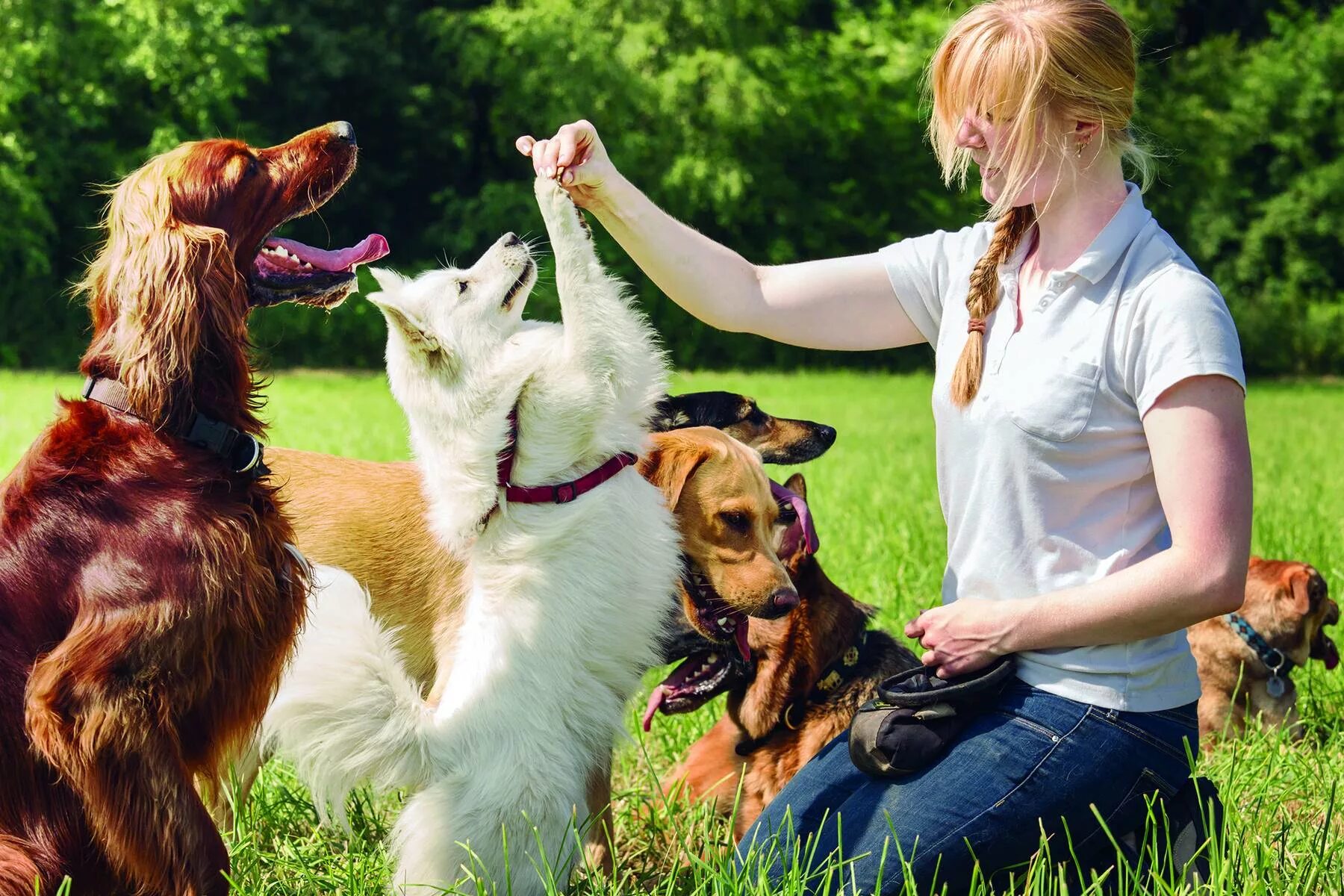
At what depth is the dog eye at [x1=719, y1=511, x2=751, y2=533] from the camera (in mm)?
3137

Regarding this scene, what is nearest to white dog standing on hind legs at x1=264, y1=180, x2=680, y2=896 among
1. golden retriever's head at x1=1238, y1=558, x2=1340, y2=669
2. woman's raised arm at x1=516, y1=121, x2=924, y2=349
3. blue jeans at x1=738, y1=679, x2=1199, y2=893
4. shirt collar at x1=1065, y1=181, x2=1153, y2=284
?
woman's raised arm at x1=516, y1=121, x2=924, y2=349

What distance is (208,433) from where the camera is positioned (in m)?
2.54

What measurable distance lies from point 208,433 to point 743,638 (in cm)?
153

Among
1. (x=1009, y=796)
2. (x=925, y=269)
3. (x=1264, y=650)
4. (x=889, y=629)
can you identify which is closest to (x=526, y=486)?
(x=925, y=269)

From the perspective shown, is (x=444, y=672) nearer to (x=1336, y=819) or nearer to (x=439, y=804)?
(x=439, y=804)

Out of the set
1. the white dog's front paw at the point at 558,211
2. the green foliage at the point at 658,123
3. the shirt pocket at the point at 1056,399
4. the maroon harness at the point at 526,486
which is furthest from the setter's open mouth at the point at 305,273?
the green foliage at the point at 658,123

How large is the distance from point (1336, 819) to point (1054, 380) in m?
1.69

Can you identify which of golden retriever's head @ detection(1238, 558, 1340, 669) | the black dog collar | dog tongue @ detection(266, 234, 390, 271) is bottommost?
golden retriever's head @ detection(1238, 558, 1340, 669)

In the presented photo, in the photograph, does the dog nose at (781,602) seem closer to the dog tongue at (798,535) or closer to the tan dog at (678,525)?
the tan dog at (678,525)

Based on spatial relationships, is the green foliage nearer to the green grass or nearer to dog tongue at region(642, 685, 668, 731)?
the green grass

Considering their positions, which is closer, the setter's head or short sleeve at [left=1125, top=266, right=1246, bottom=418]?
short sleeve at [left=1125, top=266, right=1246, bottom=418]

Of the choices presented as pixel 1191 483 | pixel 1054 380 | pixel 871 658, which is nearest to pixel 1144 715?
pixel 1191 483

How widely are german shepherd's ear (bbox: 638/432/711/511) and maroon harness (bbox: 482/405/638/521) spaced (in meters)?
0.24

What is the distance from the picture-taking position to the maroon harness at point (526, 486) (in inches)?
112
